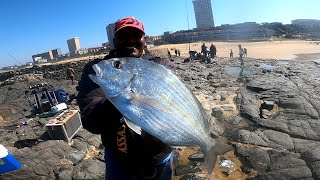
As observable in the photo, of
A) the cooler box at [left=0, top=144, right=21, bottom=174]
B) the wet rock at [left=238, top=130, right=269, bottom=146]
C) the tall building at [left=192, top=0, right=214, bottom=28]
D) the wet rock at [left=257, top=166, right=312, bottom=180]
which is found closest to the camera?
the cooler box at [left=0, top=144, right=21, bottom=174]

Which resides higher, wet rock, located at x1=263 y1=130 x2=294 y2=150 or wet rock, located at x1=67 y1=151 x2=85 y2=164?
wet rock, located at x1=67 y1=151 x2=85 y2=164

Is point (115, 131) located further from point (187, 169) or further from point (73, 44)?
point (73, 44)

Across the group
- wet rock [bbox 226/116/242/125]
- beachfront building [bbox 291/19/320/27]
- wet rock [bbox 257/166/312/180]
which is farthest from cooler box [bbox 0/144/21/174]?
beachfront building [bbox 291/19/320/27]

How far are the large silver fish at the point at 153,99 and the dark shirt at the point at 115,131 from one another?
39 centimetres

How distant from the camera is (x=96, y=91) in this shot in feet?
8.92

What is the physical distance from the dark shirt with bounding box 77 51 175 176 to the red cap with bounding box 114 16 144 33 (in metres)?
0.27

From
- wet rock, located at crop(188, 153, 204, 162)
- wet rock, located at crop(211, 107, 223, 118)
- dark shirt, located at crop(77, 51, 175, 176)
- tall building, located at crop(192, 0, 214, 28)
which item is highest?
tall building, located at crop(192, 0, 214, 28)

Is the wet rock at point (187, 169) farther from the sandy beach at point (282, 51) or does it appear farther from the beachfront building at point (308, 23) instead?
the beachfront building at point (308, 23)

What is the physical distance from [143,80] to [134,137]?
775 mm

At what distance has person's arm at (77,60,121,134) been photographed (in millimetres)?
2562

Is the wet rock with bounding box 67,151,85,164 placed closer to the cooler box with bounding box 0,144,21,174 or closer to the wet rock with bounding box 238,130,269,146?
the cooler box with bounding box 0,144,21,174

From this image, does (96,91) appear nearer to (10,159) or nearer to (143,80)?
(143,80)

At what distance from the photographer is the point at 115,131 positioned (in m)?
2.78

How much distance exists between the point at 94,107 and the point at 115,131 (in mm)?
334
